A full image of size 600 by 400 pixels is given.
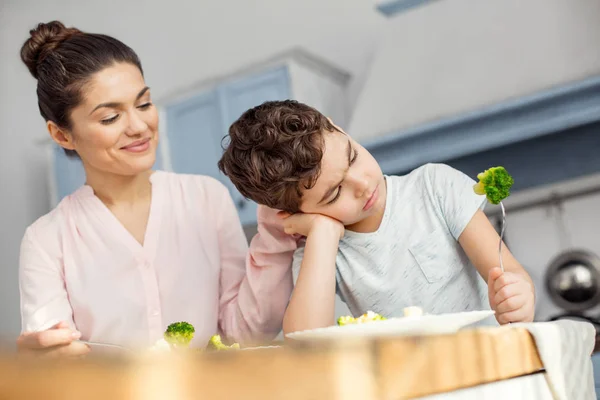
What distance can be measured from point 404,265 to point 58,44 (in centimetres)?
83

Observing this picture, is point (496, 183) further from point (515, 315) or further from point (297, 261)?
point (297, 261)

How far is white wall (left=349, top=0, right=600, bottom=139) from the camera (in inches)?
110

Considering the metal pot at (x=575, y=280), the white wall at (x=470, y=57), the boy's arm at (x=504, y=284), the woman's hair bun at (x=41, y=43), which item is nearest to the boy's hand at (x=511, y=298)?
the boy's arm at (x=504, y=284)

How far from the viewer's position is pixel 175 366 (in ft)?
1.30

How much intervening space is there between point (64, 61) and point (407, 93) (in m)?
2.00

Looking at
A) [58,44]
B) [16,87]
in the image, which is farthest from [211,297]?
[16,87]

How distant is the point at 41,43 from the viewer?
145 centimetres

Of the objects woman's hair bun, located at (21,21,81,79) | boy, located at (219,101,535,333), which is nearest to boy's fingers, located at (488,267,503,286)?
boy, located at (219,101,535,333)

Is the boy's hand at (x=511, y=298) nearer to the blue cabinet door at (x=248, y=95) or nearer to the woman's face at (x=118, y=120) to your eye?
the woman's face at (x=118, y=120)

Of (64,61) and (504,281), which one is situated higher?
(64,61)

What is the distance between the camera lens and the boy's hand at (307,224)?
121 cm

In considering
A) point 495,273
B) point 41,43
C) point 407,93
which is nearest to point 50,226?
point 41,43

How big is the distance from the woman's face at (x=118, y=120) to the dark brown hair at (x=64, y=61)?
0.07 feet

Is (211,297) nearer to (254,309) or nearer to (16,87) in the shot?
(254,309)
